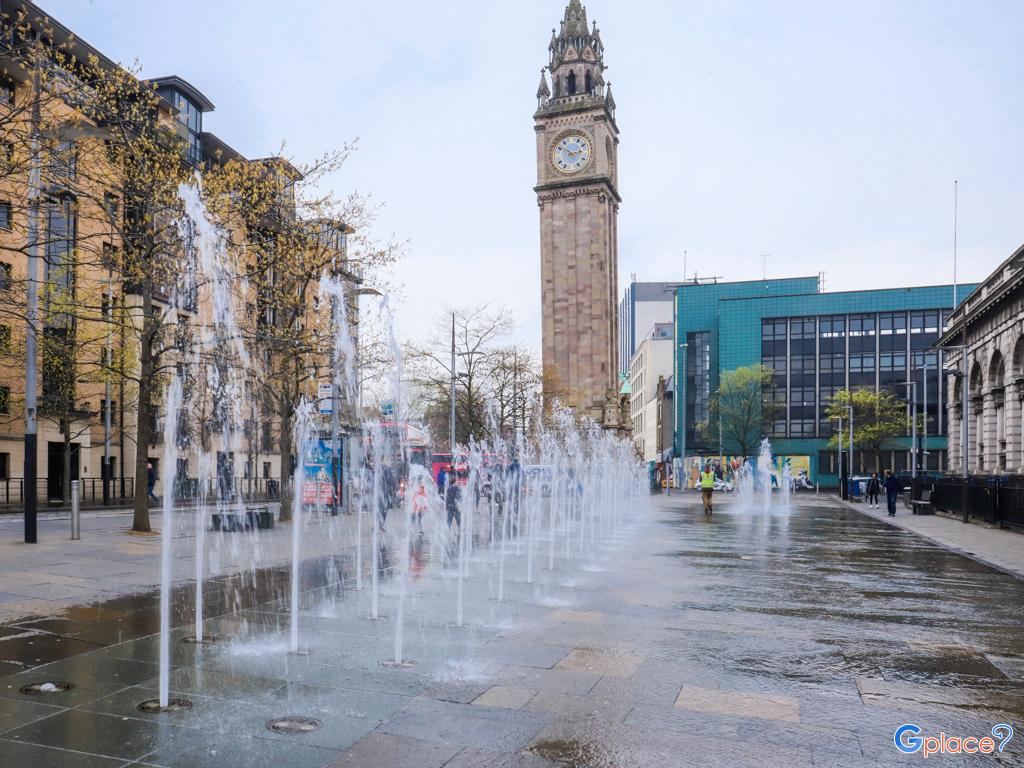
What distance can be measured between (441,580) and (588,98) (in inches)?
2889

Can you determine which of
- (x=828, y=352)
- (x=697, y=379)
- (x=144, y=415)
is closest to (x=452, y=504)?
(x=144, y=415)

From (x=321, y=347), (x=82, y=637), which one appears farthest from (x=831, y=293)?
(x=82, y=637)

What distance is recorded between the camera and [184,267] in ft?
64.0

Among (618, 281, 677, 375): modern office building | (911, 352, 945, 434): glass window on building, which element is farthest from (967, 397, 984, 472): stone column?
(618, 281, 677, 375): modern office building

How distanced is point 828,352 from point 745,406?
15.1 m

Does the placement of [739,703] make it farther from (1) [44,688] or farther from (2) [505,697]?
(1) [44,688]

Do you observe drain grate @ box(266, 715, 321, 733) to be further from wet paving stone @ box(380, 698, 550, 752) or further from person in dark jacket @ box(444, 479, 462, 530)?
person in dark jacket @ box(444, 479, 462, 530)

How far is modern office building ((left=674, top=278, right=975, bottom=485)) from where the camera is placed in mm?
77875

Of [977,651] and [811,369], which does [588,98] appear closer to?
[811,369]

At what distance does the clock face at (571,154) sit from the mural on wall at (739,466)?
3050 centimetres

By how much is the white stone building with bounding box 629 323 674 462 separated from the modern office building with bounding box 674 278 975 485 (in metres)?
27.6

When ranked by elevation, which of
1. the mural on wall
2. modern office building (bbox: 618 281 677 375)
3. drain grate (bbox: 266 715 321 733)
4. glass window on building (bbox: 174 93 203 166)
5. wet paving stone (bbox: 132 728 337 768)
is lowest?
the mural on wall

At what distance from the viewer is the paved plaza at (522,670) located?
5.09 meters

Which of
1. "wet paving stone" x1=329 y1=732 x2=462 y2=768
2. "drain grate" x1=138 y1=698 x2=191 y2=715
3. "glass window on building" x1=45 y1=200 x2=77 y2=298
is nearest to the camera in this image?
"wet paving stone" x1=329 y1=732 x2=462 y2=768
